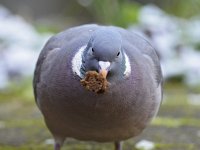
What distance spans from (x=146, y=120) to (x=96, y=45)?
69cm

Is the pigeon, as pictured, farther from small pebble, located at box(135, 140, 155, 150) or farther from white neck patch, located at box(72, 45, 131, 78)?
small pebble, located at box(135, 140, 155, 150)

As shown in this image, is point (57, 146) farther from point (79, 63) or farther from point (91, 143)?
point (79, 63)

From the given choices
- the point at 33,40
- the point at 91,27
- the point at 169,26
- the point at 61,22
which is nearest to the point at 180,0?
the point at 169,26

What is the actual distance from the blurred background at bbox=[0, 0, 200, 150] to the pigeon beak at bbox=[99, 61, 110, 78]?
1.10m

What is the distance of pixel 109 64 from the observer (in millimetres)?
2596

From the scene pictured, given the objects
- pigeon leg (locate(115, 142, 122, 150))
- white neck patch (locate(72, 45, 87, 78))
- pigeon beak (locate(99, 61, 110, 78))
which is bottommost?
pigeon leg (locate(115, 142, 122, 150))

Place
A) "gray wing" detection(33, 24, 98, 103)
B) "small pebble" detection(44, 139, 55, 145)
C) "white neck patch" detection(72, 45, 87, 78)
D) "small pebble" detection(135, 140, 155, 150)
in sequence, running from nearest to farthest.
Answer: "white neck patch" detection(72, 45, 87, 78), "gray wing" detection(33, 24, 98, 103), "small pebble" detection(135, 140, 155, 150), "small pebble" detection(44, 139, 55, 145)

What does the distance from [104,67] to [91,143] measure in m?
1.22

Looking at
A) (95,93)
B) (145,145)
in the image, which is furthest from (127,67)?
(145,145)

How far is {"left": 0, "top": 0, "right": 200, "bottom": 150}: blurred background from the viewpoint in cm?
371

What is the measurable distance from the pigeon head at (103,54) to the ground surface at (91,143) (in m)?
1.02

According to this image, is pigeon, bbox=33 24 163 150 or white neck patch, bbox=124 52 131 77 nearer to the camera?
pigeon, bbox=33 24 163 150

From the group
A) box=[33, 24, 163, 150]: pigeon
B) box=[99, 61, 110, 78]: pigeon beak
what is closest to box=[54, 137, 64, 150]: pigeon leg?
box=[33, 24, 163, 150]: pigeon

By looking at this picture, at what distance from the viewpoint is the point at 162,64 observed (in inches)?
209
